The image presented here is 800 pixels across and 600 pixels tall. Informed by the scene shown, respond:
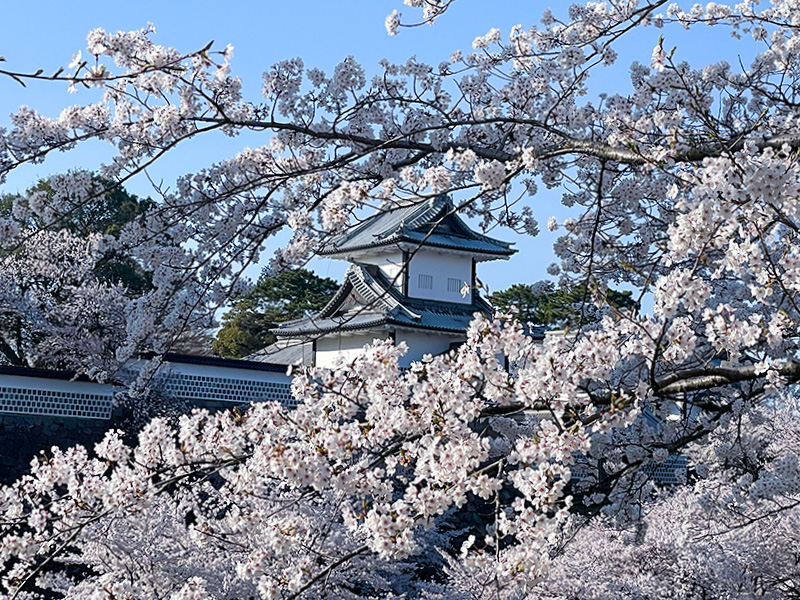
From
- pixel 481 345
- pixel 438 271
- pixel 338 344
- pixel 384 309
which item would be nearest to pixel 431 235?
pixel 438 271

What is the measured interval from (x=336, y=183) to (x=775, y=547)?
14.6 feet

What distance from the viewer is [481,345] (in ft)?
9.49

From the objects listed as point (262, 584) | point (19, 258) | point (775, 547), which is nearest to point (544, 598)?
point (775, 547)

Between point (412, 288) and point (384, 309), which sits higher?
point (412, 288)

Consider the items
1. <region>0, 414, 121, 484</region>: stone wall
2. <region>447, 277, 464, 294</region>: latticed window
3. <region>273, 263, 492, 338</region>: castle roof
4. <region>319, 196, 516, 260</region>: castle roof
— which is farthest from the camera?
<region>447, 277, 464, 294</region>: latticed window

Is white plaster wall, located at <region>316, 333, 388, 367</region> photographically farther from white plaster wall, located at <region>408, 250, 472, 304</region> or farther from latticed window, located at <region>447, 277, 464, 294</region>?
latticed window, located at <region>447, 277, 464, 294</region>

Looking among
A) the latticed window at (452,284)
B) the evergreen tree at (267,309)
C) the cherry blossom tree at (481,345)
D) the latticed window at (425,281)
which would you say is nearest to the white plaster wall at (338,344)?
the latticed window at (425,281)

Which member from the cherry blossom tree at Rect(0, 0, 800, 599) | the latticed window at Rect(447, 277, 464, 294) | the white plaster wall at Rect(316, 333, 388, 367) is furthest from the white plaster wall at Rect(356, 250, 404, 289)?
the cherry blossom tree at Rect(0, 0, 800, 599)

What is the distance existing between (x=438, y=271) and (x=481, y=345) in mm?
16101

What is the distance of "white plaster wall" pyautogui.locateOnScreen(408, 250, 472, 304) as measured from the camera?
18.7 meters

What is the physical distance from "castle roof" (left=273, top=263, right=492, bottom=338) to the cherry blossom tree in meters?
10.1

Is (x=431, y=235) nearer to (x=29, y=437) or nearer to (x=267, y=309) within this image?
(x=267, y=309)

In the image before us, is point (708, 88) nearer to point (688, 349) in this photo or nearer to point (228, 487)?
point (688, 349)

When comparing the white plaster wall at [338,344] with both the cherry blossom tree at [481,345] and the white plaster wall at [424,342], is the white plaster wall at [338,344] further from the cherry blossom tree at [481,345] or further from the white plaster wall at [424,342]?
the cherry blossom tree at [481,345]
